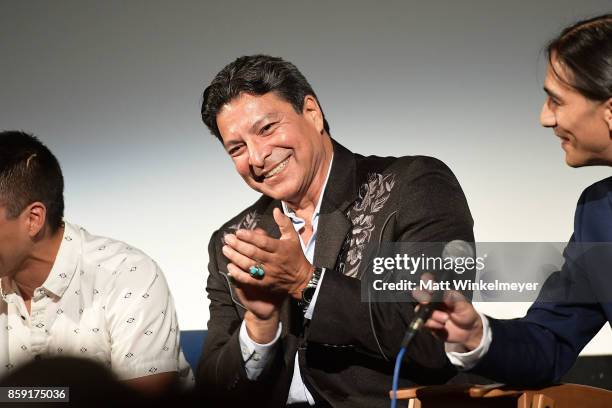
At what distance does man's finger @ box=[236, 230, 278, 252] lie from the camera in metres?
1.38

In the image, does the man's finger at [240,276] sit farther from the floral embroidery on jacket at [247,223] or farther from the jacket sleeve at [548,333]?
the floral embroidery on jacket at [247,223]

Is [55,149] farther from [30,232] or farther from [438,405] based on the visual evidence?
[438,405]

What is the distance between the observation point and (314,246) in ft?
6.09

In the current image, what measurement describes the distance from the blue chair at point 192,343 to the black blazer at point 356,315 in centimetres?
56

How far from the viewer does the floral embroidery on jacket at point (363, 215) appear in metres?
1.78

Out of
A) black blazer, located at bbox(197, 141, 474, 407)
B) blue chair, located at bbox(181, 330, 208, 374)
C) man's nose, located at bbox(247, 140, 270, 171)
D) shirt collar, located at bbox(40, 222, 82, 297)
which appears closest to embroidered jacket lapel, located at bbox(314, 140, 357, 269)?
black blazer, located at bbox(197, 141, 474, 407)

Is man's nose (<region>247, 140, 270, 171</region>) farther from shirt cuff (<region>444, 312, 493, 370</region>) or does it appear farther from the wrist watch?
shirt cuff (<region>444, 312, 493, 370</region>)

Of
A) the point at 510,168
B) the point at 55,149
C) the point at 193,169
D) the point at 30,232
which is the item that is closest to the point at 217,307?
the point at 30,232

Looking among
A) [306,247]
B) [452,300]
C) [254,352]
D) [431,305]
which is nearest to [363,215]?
[306,247]

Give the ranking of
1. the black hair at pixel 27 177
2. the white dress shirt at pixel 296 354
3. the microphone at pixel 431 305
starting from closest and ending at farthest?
the microphone at pixel 431 305 < the white dress shirt at pixel 296 354 < the black hair at pixel 27 177

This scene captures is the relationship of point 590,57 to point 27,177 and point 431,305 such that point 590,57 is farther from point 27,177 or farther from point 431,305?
point 27,177

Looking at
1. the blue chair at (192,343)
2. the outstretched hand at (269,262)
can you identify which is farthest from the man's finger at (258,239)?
the blue chair at (192,343)

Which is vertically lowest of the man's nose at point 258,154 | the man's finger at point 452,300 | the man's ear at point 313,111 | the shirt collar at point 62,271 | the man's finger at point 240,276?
the man's finger at point 452,300

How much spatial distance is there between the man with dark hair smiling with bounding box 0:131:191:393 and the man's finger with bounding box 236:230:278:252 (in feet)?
2.22
